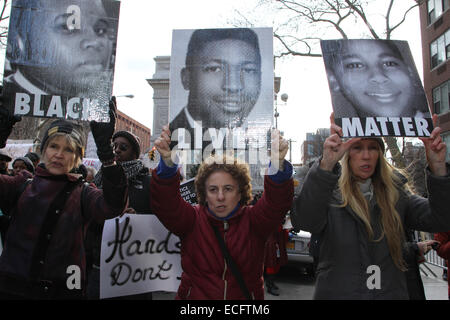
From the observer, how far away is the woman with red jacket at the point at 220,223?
2.09 metres

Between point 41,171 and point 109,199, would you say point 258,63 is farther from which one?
point 41,171

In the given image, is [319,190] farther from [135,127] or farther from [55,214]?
[135,127]

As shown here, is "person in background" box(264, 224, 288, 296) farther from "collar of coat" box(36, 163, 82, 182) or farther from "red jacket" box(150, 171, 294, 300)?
"collar of coat" box(36, 163, 82, 182)

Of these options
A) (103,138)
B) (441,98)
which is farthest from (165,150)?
(441,98)

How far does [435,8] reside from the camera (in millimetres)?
25297

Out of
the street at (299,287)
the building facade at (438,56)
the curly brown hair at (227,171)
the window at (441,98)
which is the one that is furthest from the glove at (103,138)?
the window at (441,98)

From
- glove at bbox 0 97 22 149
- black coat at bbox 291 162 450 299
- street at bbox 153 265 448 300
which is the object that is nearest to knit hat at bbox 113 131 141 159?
glove at bbox 0 97 22 149

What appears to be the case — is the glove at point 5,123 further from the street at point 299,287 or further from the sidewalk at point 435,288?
the sidewalk at point 435,288

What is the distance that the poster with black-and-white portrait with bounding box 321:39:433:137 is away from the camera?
2328 millimetres

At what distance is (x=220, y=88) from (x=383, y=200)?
1.41 meters

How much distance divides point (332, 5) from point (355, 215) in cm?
1549

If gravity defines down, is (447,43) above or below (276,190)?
above

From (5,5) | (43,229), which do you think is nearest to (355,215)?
(43,229)

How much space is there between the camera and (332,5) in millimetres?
15242
